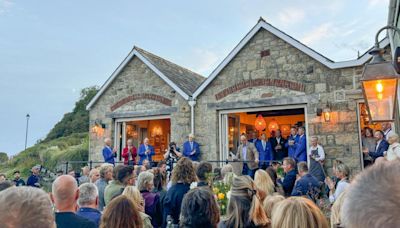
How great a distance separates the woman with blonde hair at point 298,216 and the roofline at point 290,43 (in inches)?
279

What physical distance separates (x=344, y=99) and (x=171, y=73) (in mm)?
5507

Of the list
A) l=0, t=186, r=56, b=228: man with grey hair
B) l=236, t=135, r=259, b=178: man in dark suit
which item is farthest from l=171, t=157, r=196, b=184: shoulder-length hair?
l=236, t=135, r=259, b=178: man in dark suit

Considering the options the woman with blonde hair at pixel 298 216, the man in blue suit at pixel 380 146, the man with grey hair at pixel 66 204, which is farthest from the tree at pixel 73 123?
the woman with blonde hair at pixel 298 216

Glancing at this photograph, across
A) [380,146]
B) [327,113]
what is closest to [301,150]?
[327,113]

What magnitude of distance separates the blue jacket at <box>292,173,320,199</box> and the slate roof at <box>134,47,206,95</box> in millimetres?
5722

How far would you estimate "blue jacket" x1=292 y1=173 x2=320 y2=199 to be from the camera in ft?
16.8

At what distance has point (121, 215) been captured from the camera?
259cm

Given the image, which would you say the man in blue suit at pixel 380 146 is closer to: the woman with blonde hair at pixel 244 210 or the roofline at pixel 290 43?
the roofline at pixel 290 43

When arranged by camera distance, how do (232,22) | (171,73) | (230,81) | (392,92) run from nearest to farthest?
1. (392,92)
2. (230,81)
3. (171,73)
4. (232,22)

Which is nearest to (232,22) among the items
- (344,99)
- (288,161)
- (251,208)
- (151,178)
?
(344,99)

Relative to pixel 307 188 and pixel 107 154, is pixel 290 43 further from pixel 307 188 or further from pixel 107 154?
pixel 107 154

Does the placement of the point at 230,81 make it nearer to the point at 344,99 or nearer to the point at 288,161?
the point at 344,99

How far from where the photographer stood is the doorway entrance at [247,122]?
9.81m

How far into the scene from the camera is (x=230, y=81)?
9.88 m
